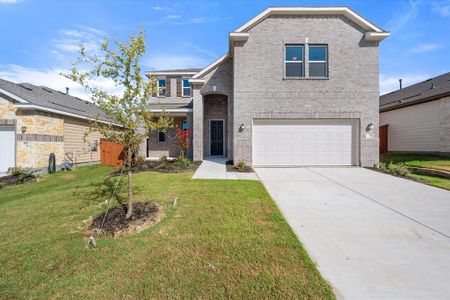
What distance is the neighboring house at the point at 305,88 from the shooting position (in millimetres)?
11203

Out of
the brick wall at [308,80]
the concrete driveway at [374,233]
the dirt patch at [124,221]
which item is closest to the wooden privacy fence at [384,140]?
the brick wall at [308,80]

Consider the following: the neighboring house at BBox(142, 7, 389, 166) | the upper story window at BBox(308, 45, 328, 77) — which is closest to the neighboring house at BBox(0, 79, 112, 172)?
the neighboring house at BBox(142, 7, 389, 166)

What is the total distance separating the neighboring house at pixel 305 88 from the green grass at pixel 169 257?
20.7 ft

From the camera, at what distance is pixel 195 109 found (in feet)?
43.3

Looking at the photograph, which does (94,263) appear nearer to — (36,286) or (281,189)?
(36,286)

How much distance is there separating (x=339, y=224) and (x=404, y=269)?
1447 mm

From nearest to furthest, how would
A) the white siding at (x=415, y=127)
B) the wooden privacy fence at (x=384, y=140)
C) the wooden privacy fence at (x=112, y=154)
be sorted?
the white siding at (x=415, y=127) < the wooden privacy fence at (x=112, y=154) < the wooden privacy fence at (x=384, y=140)

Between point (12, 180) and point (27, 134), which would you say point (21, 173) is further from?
point (27, 134)

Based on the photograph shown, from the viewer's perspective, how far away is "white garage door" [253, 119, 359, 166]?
11406 mm

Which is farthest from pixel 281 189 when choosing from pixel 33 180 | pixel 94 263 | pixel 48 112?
pixel 48 112

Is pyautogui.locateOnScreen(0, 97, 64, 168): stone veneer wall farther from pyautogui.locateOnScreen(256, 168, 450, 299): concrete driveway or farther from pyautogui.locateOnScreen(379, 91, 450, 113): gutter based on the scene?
pyautogui.locateOnScreen(379, 91, 450, 113): gutter

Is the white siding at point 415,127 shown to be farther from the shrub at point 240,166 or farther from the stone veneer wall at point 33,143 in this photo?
the stone veneer wall at point 33,143

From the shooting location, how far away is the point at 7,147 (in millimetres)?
11930

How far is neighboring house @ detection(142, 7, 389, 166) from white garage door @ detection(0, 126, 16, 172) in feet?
38.6
